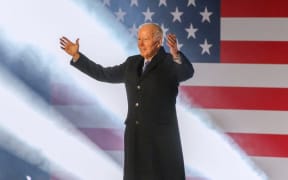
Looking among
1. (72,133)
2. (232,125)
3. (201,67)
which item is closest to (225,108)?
(232,125)

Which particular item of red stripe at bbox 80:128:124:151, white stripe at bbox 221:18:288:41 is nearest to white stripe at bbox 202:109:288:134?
white stripe at bbox 221:18:288:41

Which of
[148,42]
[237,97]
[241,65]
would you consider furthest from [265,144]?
[148,42]

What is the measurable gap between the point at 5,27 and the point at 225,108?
106cm

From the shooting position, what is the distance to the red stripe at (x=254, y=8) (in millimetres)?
2053

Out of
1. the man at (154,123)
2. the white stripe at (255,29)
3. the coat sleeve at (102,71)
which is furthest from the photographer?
the white stripe at (255,29)

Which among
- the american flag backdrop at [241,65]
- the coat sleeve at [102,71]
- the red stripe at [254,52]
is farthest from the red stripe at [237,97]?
the coat sleeve at [102,71]

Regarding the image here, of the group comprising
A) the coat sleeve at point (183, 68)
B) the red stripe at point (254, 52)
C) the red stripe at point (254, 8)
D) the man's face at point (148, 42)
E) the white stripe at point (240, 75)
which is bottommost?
the coat sleeve at point (183, 68)

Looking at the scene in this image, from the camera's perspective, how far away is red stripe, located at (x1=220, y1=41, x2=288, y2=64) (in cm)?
205

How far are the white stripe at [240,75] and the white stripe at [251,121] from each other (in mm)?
122

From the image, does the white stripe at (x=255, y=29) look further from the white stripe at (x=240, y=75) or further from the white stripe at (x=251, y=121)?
the white stripe at (x=251, y=121)

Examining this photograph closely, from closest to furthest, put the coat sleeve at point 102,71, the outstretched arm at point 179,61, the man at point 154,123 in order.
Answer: the outstretched arm at point 179,61, the man at point 154,123, the coat sleeve at point 102,71

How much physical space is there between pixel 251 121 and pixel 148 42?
26.3 inches

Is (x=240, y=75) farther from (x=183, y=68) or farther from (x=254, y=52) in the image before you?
(x=183, y=68)

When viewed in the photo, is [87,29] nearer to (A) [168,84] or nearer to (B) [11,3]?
(B) [11,3]
